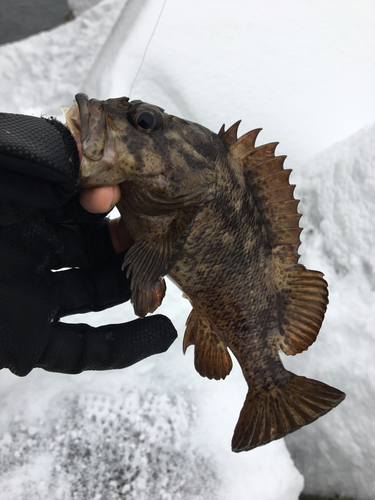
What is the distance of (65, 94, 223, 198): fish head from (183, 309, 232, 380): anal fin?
1.69ft

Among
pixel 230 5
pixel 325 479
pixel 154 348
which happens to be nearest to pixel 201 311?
pixel 154 348

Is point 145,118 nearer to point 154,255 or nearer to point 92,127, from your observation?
point 92,127

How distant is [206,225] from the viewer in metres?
0.98

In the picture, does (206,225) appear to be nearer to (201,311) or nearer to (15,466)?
(201,311)

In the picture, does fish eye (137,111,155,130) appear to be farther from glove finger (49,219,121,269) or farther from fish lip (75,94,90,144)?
glove finger (49,219,121,269)

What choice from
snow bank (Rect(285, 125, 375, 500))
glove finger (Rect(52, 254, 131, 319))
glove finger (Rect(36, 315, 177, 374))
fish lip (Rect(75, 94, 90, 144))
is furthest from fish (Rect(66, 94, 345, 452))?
snow bank (Rect(285, 125, 375, 500))

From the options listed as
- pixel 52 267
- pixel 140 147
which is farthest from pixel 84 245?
pixel 140 147

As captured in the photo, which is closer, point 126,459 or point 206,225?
point 206,225

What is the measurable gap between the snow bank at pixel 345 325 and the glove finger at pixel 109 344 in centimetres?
109

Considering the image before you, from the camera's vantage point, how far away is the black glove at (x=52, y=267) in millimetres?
826

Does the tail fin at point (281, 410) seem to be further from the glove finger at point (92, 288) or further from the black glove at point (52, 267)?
the glove finger at point (92, 288)

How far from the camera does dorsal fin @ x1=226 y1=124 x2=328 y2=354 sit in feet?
3.37

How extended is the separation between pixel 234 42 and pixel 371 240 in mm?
1563

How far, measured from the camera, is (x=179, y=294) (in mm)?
2109
